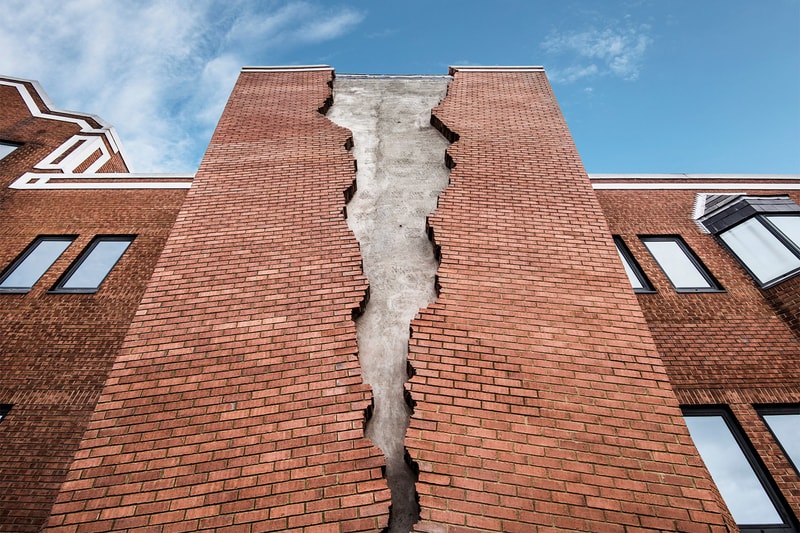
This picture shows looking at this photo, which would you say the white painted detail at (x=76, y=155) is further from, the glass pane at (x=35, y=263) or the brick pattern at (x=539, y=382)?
the brick pattern at (x=539, y=382)

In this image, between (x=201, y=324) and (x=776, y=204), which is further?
(x=776, y=204)

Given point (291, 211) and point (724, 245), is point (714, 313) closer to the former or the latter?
point (724, 245)

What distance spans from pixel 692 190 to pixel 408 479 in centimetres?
889

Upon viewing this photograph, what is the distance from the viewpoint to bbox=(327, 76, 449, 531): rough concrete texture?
344 cm

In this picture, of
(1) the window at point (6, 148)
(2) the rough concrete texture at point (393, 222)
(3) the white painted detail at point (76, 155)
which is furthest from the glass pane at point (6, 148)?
(2) the rough concrete texture at point (393, 222)

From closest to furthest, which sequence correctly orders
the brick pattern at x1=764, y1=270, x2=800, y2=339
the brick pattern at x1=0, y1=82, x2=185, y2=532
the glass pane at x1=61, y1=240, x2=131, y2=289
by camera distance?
1. the brick pattern at x1=0, y1=82, x2=185, y2=532
2. the brick pattern at x1=764, y1=270, x2=800, y2=339
3. the glass pane at x1=61, y1=240, x2=131, y2=289

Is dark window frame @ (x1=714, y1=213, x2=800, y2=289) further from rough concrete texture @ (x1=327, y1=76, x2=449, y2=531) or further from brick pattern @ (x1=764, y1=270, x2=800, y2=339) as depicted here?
rough concrete texture @ (x1=327, y1=76, x2=449, y2=531)

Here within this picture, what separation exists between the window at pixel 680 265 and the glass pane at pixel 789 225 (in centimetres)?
170

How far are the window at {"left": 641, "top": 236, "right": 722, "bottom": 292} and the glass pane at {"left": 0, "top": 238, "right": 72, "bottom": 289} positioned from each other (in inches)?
416

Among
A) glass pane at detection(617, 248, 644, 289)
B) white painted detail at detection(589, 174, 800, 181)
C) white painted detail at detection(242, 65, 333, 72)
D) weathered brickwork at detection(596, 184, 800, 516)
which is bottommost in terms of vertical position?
weathered brickwork at detection(596, 184, 800, 516)

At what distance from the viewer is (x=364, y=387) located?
3471 mm

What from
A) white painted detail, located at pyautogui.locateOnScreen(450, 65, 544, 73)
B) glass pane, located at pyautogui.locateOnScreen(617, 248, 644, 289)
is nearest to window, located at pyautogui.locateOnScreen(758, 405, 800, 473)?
glass pane, located at pyautogui.locateOnScreen(617, 248, 644, 289)

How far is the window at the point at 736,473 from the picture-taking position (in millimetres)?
4430

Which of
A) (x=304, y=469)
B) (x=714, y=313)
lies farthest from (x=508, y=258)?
(x=714, y=313)
